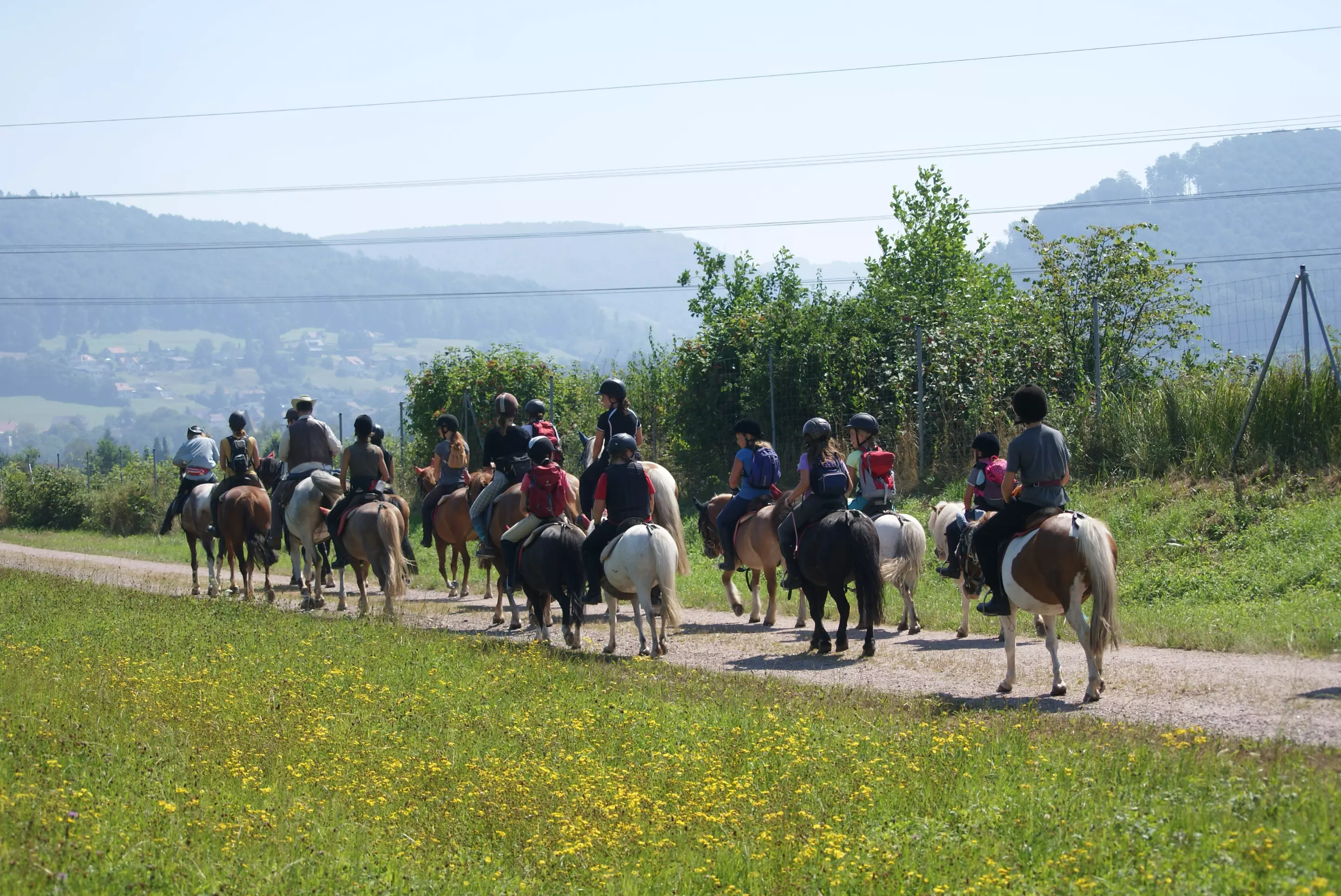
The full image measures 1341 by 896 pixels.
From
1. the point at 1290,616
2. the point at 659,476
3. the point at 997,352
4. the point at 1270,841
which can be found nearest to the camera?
the point at 1270,841

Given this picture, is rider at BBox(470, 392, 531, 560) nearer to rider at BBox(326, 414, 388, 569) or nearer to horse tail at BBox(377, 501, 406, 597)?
horse tail at BBox(377, 501, 406, 597)

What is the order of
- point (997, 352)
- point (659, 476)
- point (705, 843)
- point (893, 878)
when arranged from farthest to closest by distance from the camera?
point (997, 352) < point (659, 476) < point (705, 843) < point (893, 878)

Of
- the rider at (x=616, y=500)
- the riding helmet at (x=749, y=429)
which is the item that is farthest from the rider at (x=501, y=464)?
the rider at (x=616, y=500)

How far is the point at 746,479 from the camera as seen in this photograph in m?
14.8

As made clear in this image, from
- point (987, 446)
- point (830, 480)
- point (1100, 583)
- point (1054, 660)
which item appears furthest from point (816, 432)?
point (1100, 583)

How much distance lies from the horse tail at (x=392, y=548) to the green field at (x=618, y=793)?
4.46 m

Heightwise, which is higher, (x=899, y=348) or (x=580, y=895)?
(x=899, y=348)

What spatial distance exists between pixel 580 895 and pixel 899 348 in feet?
60.7

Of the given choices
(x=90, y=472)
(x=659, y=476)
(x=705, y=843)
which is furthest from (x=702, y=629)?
(x=90, y=472)

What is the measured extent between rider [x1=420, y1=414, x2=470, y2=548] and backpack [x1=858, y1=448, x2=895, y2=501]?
20.6ft

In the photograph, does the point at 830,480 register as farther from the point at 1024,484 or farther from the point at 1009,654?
the point at 1009,654

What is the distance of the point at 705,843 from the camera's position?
21.9 feet

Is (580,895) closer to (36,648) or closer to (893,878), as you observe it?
(893,878)

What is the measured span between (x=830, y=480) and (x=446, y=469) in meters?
7.98
